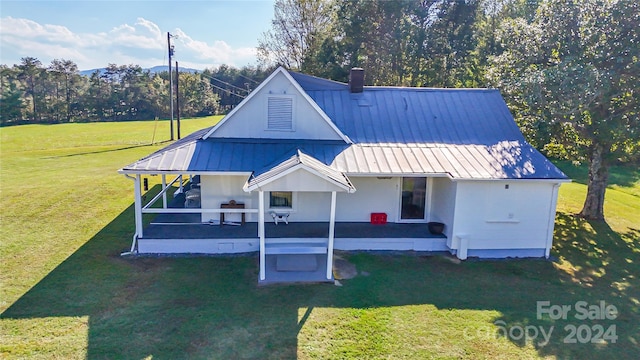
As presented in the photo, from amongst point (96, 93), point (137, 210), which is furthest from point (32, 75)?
point (137, 210)

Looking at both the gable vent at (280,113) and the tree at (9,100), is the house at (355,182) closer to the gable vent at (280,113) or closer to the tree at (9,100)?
the gable vent at (280,113)

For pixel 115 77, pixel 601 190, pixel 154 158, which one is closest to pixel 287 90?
pixel 154 158

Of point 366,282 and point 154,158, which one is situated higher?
point 154,158

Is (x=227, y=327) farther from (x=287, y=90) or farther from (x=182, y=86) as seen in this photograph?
(x=182, y=86)

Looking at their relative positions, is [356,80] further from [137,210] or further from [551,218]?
[137,210]

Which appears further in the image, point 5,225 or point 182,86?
point 182,86

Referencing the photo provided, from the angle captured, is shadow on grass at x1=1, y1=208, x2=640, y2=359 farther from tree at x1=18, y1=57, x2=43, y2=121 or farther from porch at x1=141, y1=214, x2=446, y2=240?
tree at x1=18, y1=57, x2=43, y2=121

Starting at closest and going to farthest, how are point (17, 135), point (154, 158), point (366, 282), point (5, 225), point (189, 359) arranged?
point (189, 359) < point (366, 282) < point (154, 158) < point (5, 225) < point (17, 135)
